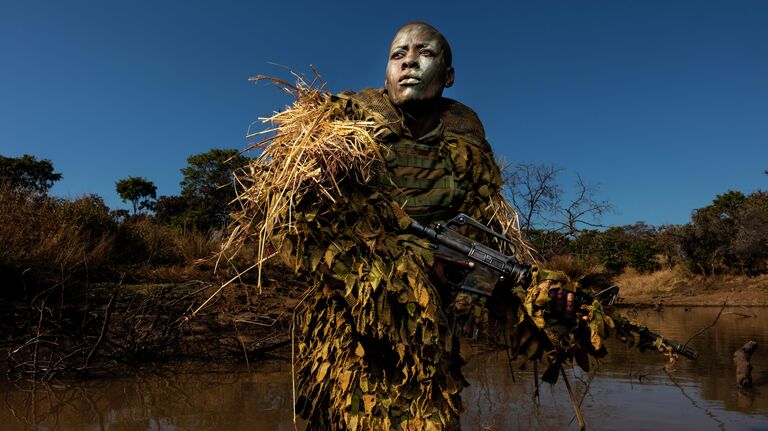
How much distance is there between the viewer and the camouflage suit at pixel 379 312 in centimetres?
228

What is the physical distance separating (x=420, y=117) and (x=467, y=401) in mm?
2849

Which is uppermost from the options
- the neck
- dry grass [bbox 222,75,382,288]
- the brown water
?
the neck

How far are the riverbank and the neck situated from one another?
1522cm

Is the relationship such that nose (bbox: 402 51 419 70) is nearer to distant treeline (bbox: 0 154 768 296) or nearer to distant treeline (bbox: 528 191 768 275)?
distant treeline (bbox: 0 154 768 296)

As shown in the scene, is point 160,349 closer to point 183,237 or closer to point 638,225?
point 183,237

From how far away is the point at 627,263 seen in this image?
25.5 metres

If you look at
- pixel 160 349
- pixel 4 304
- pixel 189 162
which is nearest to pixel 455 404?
pixel 160 349

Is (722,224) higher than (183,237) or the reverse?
higher

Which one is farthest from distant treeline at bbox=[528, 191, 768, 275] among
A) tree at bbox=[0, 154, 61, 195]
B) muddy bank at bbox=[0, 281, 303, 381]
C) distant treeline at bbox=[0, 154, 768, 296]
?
tree at bbox=[0, 154, 61, 195]

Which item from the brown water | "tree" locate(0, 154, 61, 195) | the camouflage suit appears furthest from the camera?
"tree" locate(0, 154, 61, 195)

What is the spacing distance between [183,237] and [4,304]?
4505 millimetres

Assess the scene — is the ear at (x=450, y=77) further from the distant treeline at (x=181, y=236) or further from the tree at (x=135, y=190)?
the tree at (x=135, y=190)

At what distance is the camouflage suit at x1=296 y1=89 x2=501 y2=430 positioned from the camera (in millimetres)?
2275

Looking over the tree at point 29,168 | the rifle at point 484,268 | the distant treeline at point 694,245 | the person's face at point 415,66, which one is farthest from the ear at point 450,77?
the tree at point 29,168
